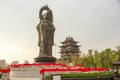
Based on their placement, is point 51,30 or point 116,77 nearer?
point 116,77

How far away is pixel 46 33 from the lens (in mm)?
36531

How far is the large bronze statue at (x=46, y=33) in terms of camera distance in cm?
3616

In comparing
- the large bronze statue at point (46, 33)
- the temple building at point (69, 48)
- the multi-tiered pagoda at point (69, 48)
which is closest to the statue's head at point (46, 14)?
the large bronze statue at point (46, 33)

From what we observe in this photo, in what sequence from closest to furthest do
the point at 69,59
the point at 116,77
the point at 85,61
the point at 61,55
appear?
the point at 116,77, the point at 85,61, the point at 69,59, the point at 61,55

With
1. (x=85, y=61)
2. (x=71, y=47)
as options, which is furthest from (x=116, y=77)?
(x=71, y=47)

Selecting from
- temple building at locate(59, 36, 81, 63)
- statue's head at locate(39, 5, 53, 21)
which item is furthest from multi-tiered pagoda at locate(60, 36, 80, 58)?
Answer: statue's head at locate(39, 5, 53, 21)

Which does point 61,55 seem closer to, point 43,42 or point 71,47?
point 71,47

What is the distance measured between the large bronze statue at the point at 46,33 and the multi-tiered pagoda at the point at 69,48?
73.3 meters

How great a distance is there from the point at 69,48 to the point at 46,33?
7657 cm

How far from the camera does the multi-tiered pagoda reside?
11174 cm

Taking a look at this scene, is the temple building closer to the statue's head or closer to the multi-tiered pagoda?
the multi-tiered pagoda

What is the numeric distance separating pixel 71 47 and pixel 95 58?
52451 millimetres

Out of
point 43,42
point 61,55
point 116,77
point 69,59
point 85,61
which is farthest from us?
point 61,55

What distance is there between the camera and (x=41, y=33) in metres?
36.7
